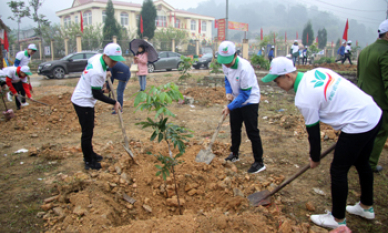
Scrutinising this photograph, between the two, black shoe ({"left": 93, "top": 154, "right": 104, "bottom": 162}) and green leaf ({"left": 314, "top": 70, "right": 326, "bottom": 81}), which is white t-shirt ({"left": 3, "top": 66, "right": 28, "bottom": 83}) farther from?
green leaf ({"left": 314, "top": 70, "right": 326, "bottom": 81})

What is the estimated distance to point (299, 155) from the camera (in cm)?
367

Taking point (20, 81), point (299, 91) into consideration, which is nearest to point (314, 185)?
point (299, 91)

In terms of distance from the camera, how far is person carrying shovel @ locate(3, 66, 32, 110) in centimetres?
580

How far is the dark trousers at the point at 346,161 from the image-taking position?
1.90 m

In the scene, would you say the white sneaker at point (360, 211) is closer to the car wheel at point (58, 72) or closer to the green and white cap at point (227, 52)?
the green and white cap at point (227, 52)

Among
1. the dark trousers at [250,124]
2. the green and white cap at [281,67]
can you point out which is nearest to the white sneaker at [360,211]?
the dark trousers at [250,124]

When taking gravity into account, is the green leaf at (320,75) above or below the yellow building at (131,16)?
below

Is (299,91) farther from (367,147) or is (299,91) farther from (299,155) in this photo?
(299,155)

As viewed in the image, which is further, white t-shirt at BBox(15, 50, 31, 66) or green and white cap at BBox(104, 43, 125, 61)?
white t-shirt at BBox(15, 50, 31, 66)

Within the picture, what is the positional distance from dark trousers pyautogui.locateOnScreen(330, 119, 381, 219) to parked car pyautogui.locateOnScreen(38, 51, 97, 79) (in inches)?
498

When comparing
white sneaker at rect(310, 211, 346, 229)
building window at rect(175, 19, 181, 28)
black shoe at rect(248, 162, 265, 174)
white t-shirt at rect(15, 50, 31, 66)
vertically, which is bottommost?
white sneaker at rect(310, 211, 346, 229)

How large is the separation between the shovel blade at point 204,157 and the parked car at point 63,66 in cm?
1097

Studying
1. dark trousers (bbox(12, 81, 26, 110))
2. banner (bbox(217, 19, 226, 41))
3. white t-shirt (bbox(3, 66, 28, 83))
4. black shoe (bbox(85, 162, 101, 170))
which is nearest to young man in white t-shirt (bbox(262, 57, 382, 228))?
black shoe (bbox(85, 162, 101, 170))

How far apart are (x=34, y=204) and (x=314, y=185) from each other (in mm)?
3025
